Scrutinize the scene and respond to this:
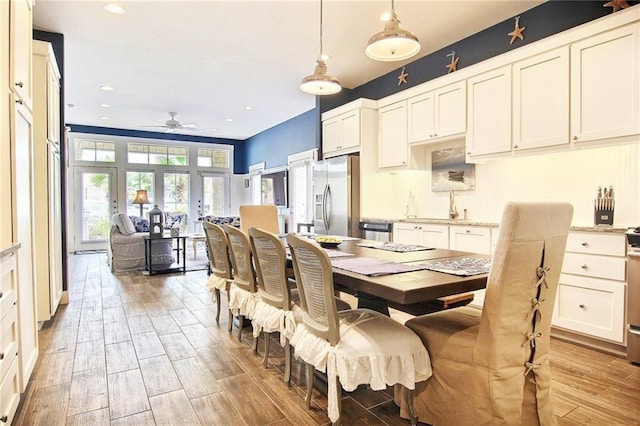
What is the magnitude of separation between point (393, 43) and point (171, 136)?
335 inches

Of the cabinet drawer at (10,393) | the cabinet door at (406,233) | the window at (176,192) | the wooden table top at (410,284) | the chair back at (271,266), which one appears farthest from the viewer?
the window at (176,192)

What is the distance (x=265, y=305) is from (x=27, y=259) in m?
1.49

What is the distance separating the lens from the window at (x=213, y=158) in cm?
1002

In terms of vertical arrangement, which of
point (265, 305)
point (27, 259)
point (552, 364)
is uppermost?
point (27, 259)

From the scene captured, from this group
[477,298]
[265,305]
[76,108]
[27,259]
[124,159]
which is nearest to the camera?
[27,259]

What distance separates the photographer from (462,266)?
1.89 m

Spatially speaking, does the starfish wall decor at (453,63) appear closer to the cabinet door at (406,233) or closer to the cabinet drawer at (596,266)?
the cabinet door at (406,233)

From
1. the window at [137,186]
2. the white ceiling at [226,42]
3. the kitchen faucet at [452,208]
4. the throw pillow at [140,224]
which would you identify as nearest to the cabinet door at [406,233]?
the kitchen faucet at [452,208]

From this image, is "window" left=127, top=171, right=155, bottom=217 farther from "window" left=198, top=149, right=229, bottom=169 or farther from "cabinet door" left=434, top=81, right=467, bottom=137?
"cabinet door" left=434, top=81, right=467, bottom=137

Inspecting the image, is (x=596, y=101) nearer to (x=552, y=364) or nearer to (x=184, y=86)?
(x=552, y=364)

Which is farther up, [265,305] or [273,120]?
[273,120]

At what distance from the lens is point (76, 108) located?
7.00m

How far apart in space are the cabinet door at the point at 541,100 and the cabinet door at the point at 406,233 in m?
1.33

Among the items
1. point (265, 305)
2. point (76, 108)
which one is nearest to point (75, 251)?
point (76, 108)
